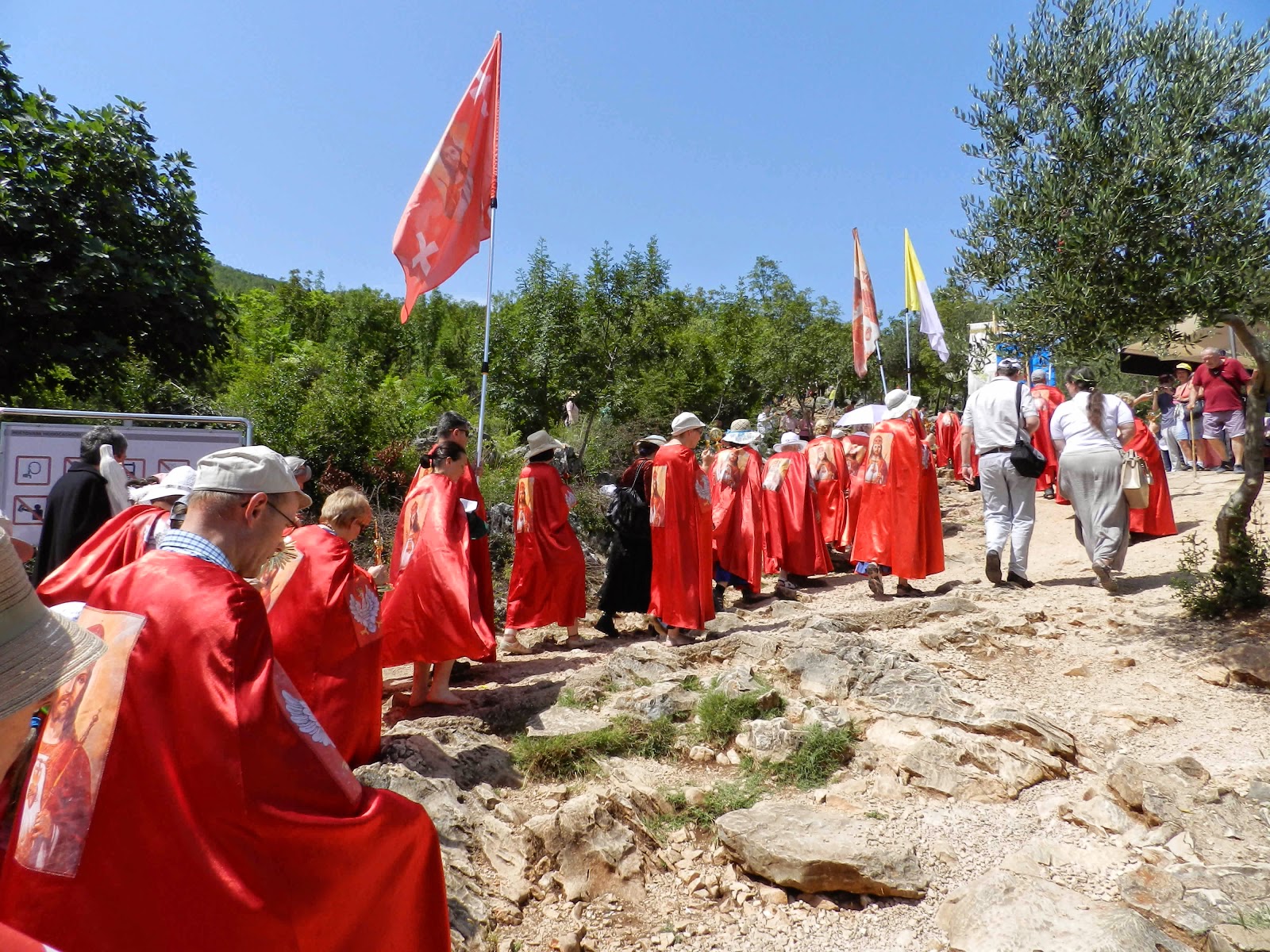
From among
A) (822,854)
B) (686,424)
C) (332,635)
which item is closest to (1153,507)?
(686,424)

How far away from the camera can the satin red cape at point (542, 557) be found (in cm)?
774

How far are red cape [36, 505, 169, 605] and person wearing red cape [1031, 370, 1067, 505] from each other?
10.5 meters

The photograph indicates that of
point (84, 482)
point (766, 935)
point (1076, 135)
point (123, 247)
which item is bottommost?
point (766, 935)

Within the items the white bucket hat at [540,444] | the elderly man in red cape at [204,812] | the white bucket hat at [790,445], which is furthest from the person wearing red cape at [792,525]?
the elderly man in red cape at [204,812]

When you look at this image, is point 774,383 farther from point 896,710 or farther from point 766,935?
point 766,935

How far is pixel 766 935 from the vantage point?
11.5ft

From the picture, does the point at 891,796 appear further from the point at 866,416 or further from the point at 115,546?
the point at 866,416

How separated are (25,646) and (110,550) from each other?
285 centimetres

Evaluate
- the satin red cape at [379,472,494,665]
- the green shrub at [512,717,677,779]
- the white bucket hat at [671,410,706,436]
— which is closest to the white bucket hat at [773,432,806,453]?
the white bucket hat at [671,410,706,436]

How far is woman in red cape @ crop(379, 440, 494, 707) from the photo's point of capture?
226 inches

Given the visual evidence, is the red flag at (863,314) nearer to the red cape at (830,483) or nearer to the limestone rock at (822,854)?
Result: the red cape at (830,483)

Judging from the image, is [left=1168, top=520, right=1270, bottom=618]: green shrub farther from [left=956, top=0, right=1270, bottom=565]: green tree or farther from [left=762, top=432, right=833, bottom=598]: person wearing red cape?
[left=762, top=432, right=833, bottom=598]: person wearing red cape

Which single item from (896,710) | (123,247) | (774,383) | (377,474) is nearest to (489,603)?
(896,710)

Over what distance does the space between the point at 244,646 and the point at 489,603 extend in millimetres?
4943
